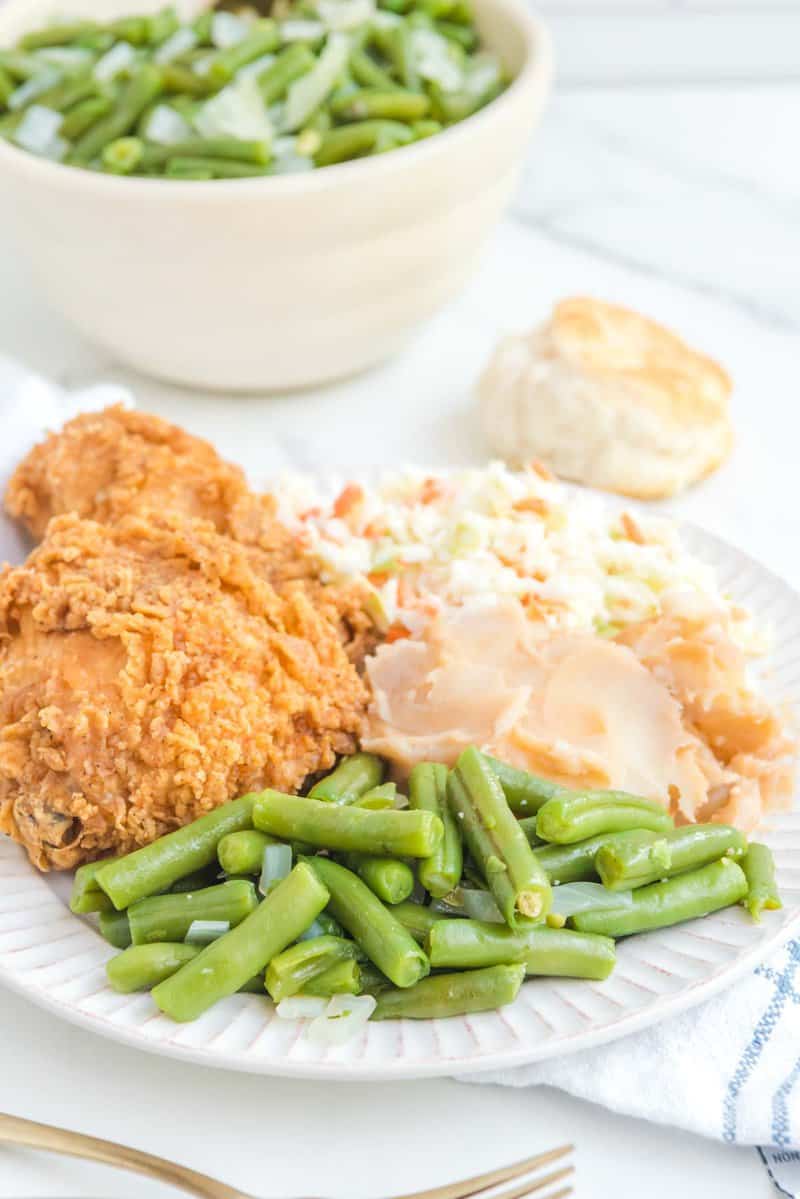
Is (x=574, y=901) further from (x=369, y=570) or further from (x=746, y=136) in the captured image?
(x=746, y=136)

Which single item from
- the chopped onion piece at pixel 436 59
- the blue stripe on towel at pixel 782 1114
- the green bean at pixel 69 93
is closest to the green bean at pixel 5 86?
the green bean at pixel 69 93

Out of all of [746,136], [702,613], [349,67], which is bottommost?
[746,136]

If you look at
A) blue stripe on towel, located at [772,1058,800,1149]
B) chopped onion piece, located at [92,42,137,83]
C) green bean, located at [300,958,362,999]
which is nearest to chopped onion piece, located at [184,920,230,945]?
green bean, located at [300,958,362,999]

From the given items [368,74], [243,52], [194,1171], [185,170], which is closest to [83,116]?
[185,170]

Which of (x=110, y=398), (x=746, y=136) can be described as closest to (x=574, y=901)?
(x=110, y=398)

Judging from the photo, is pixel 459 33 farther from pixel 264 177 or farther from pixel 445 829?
pixel 445 829

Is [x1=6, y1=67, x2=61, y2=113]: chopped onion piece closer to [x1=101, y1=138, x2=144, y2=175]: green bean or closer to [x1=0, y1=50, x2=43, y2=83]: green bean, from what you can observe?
[x1=0, y1=50, x2=43, y2=83]: green bean

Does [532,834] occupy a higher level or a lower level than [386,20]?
lower
